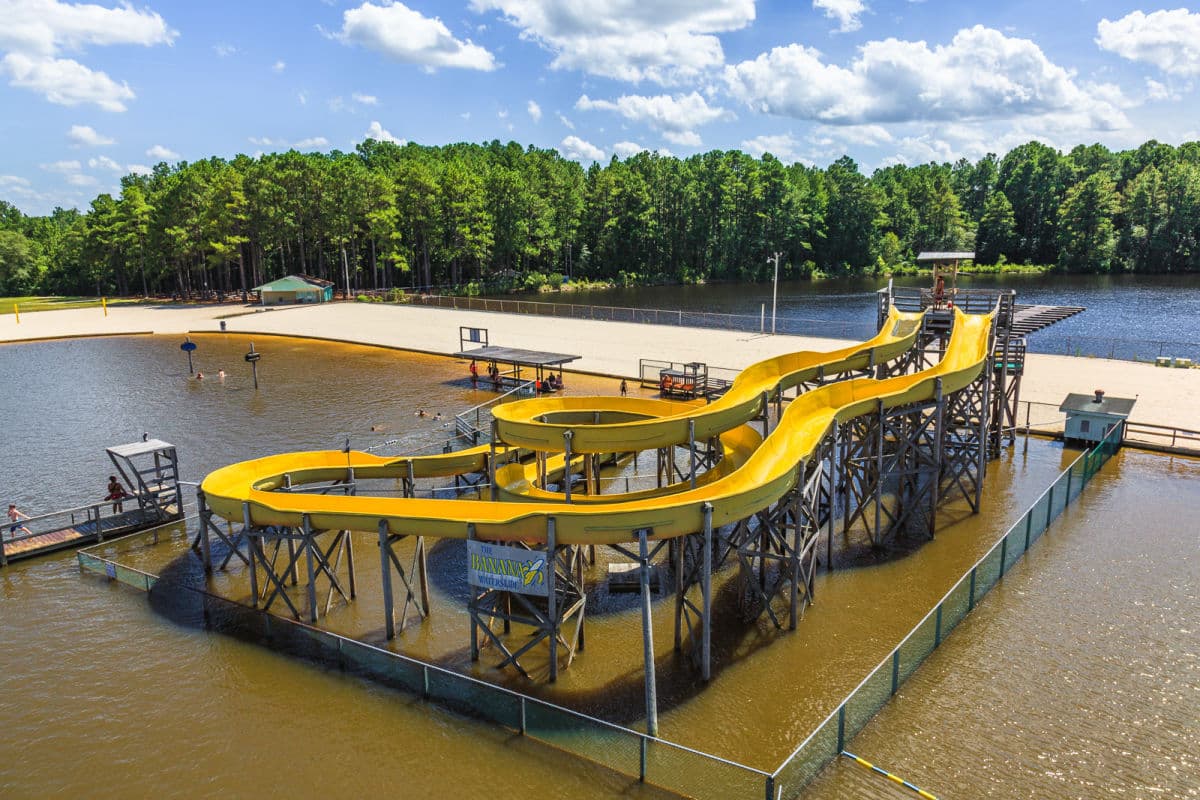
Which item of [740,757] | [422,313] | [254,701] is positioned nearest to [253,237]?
[422,313]

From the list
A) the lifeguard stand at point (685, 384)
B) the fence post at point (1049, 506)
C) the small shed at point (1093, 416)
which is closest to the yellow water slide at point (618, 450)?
the fence post at point (1049, 506)

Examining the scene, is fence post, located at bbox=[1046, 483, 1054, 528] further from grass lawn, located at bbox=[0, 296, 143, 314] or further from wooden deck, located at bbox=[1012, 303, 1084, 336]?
grass lawn, located at bbox=[0, 296, 143, 314]

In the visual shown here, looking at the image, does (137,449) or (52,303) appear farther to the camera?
(52,303)

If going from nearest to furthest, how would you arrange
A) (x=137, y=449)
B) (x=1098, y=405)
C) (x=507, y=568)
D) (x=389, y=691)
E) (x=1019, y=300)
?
(x=507, y=568)
(x=389, y=691)
(x=137, y=449)
(x=1098, y=405)
(x=1019, y=300)

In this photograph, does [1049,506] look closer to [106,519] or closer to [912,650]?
[912,650]

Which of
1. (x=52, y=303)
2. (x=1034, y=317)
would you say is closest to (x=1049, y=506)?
(x=1034, y=317)

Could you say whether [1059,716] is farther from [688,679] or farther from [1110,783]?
[688,679]

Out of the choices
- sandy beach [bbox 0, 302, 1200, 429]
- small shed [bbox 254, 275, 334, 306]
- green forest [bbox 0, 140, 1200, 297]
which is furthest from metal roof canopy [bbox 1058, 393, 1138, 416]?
green forest [bbox 0, 140, 1200, 297]
